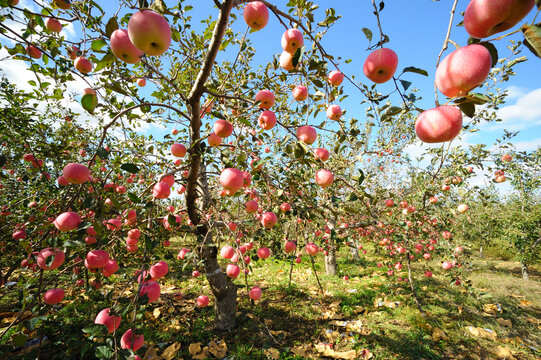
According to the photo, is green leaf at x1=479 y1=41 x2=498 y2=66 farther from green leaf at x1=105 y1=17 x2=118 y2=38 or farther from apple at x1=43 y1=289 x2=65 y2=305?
apple at x1=43 y1=289 x2=65 y2=305

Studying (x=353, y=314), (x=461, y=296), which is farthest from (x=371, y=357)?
Answer: (x=461, y=296)

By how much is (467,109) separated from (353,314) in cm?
540

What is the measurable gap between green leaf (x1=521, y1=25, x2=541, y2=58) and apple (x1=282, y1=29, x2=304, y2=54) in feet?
3.87

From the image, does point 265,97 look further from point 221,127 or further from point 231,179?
point 231,179

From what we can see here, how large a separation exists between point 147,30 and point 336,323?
534cm

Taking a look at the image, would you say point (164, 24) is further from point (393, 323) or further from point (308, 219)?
point (393, 323)

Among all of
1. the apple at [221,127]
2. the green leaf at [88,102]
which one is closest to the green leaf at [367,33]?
the apple at [221,127]

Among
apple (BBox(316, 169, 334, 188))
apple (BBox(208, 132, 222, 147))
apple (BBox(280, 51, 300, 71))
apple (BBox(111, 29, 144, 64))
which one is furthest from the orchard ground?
apple (BBox(280, 51, 300, 71))

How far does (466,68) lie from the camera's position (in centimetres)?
92

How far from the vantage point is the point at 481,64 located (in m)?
0.90

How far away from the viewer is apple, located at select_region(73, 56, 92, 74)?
2169 mm

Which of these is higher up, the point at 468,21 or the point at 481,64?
the point at 468,21

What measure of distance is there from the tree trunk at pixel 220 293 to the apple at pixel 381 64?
11.9 ft

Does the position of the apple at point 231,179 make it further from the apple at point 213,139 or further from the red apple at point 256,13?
the red apple at point 256,13
